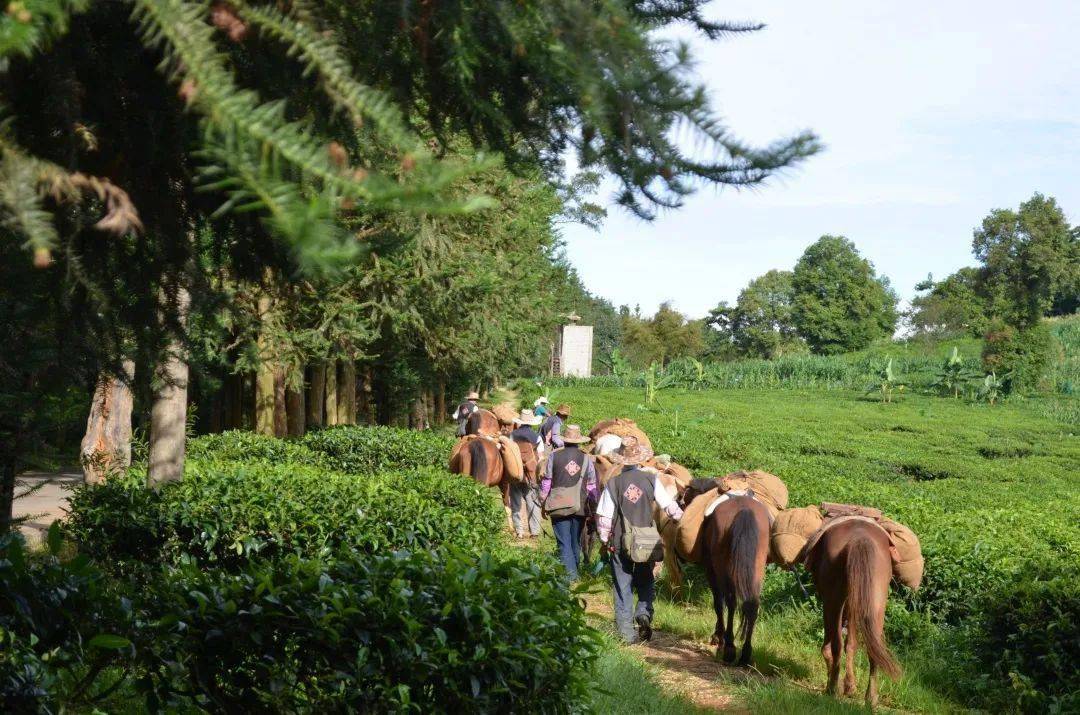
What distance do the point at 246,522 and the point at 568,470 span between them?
4.26 meters

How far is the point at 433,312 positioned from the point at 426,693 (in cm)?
1550

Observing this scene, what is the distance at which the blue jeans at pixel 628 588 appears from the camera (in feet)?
33.5

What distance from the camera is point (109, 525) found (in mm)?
8898

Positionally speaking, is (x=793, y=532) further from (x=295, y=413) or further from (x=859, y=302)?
(x=859, y=302)

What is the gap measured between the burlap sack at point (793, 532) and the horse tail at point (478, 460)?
227 inches

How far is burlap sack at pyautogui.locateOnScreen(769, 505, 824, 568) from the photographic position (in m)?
9.48

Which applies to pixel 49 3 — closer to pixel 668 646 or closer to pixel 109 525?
pixel 109 525

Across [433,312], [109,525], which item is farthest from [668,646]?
[433,312]

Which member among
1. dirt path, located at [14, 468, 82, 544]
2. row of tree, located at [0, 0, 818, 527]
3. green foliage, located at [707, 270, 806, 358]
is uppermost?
green foliage, located at [707, 270, 806, 358]

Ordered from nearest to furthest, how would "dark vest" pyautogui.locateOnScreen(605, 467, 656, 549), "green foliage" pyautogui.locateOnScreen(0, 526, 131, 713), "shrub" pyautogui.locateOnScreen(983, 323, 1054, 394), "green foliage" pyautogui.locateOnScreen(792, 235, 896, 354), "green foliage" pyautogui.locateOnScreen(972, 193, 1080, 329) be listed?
"green foliage" pyautogui.locateOnScreen(0, 526, 131, 713) → "dark vest" pyautogui.locateOnScreen(605, 467, 656, 549) → "shrub" pyautogui.locateOnScreen(983, 323, 1054, 394) → "green foliage" pyautogui.locateOnScreen(972, 193, 1080, 329) → "green foliage" pyautogui.locateOnScreen(792, 235, 896, 354)

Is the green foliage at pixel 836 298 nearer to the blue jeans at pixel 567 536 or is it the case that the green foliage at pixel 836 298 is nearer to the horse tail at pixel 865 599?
the blue jeans at pixel 567 536

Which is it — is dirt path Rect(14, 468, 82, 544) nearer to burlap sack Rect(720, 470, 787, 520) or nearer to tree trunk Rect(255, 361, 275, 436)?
tree trunk Rect(255, 361, 275, 436)

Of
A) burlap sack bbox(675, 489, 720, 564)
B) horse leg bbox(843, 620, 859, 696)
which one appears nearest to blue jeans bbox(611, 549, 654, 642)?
burlap sack bbox(675, 489, 720, 564)

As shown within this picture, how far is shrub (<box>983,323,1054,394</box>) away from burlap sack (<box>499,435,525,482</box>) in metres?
38.9
